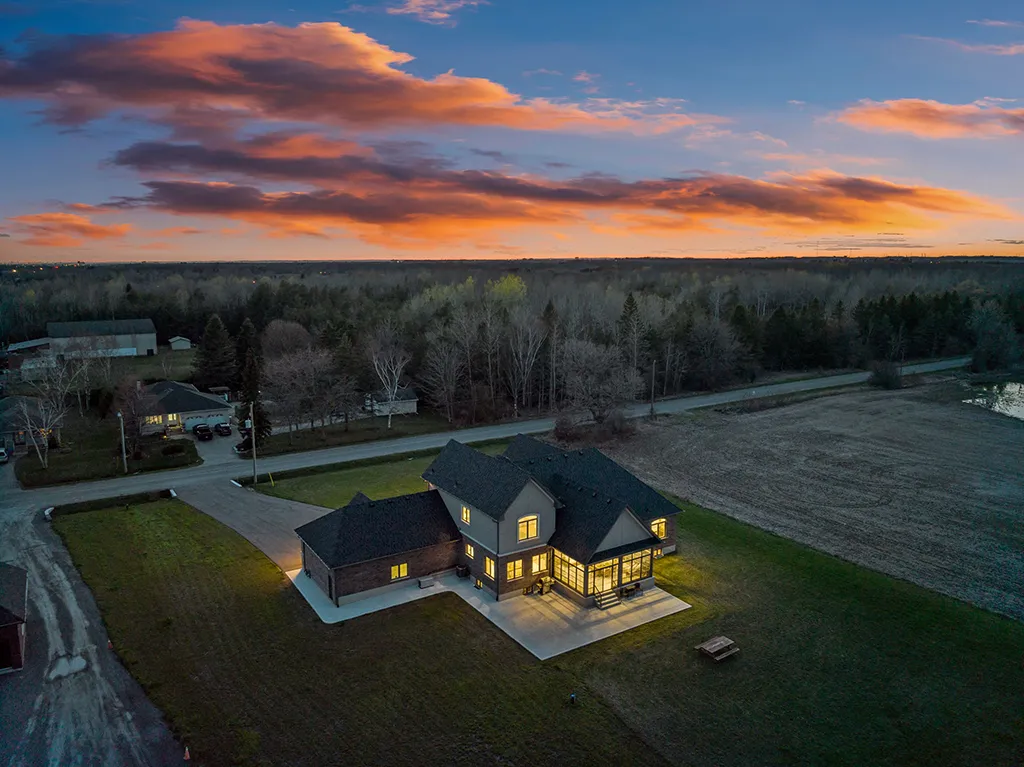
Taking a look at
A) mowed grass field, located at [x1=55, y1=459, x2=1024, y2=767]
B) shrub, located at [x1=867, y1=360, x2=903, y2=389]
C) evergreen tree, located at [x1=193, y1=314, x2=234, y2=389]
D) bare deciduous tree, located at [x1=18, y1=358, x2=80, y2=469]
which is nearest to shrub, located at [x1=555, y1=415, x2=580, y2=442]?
mowed grass field, located at [x1=55, y1=459, x2=1024, y2=767]

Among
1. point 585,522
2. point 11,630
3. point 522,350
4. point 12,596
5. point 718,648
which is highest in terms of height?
point 522,350

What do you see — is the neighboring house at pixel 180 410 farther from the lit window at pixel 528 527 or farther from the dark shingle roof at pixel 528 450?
the lit window at pixel 528 527

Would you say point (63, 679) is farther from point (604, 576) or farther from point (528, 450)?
point (528, 450)

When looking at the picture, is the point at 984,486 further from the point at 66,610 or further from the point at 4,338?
the point at 4,338

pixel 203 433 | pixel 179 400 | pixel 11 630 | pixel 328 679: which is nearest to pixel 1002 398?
pixel 328 679

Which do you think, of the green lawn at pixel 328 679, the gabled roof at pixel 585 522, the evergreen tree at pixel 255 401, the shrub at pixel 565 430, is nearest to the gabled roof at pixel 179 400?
the evergreen tree at pixel 255 401

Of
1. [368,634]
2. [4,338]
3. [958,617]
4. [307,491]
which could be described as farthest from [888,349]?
[4,338]
